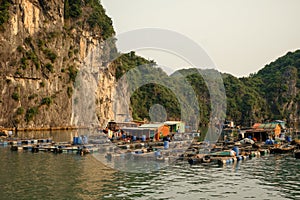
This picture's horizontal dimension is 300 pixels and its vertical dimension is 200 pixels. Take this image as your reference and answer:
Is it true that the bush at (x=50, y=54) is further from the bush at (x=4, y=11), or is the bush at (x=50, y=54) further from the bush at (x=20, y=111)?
the bush at (x=20, y=111)

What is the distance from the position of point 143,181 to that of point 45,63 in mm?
61115

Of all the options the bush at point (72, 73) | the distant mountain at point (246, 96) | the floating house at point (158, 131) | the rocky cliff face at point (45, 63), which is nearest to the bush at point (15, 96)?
the rocky cliff face at point (45, 63)

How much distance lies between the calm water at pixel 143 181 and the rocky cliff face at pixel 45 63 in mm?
41442

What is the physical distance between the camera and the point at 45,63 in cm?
8038

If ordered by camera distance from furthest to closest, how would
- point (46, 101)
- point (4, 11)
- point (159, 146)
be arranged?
point (46, 101)
point (4, 11)
point (159, 146)

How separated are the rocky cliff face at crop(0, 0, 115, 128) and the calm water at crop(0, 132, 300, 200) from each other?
41442 mm

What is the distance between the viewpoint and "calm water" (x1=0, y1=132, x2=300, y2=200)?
2127 cm

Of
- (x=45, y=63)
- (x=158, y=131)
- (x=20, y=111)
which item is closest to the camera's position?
(x=158, y=131)

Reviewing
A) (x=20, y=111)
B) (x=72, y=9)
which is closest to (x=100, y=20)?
(x=72, y=9)

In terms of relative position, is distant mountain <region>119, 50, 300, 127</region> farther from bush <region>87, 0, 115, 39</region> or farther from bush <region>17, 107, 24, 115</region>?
bush <region>17, 107, 24, 115</region>

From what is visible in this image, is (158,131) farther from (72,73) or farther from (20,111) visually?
(72,73)

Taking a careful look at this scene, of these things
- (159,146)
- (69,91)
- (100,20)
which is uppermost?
(100,20)

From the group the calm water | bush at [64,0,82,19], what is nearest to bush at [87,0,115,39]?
bush at [64,0,82,19]

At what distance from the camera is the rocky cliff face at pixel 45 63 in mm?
71875
